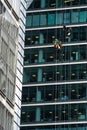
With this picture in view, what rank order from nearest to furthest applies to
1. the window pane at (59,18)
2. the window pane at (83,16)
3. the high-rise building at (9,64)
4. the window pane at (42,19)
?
1. the high-rise building at (9,64)
2. the window pane at (83,16)
3. the window pane at (59,18)
4. the window pane at (42,19)

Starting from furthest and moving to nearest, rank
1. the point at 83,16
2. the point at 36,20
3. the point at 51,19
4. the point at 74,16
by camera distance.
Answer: the point at 36,20 → the point at 51,19 → the point at 74,16 → the point at 83,16

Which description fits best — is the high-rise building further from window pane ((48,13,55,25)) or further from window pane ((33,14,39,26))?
window pane ((33,14,39,26))

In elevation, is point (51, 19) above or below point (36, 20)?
above

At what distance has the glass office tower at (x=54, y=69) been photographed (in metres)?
123

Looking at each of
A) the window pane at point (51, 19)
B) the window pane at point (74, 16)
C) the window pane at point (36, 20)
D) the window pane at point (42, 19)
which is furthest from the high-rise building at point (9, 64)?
the window pane at point (36, 20)

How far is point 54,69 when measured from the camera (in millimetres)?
127625

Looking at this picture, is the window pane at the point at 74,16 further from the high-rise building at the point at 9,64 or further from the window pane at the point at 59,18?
the high-rise building at the point at 9,64

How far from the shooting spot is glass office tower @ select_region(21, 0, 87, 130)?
403 feet

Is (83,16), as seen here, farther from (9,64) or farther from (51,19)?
(9,64)

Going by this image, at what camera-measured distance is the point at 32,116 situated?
124m

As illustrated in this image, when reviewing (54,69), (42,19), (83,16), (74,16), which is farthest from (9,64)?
(42,19)

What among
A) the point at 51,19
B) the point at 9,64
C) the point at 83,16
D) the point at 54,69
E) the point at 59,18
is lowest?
the point at 54,69

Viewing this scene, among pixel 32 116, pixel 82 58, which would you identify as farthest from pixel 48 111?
pixel 82 58

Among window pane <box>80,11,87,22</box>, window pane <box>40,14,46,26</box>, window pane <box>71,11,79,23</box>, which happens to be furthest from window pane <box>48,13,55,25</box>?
window pane <box>80,11,87,22</box>
